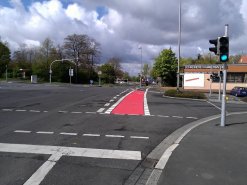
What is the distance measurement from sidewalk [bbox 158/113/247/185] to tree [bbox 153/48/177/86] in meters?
73.0

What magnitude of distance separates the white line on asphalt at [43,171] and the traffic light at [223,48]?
293 inches

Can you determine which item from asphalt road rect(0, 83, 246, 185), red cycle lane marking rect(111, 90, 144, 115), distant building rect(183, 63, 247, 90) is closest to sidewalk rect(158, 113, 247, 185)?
asphalt road rect(0, 83, 246, 185)

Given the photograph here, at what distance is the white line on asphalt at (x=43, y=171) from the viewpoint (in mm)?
5807

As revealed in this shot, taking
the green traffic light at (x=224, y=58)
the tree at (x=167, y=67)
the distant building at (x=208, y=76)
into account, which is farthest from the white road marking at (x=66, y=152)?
the tree at (x=167, y=67)

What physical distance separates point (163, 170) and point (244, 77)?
65442mm

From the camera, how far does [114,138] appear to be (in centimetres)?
1009

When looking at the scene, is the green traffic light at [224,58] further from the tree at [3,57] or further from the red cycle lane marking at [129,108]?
the tree at [3,57]

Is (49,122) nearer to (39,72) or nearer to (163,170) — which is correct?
(163,170)

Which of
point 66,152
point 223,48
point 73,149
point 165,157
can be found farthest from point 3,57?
point 165,157

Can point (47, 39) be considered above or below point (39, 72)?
above

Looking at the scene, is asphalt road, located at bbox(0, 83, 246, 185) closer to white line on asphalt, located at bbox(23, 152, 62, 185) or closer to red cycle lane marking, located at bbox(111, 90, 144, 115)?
white line on asphalt, located at bbox(23, 152, 62, 185)

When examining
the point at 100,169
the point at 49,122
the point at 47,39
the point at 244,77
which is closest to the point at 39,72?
the point at 47,39

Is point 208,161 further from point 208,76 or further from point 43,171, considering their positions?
point 208,76

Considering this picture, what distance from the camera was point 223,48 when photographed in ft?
42.3
